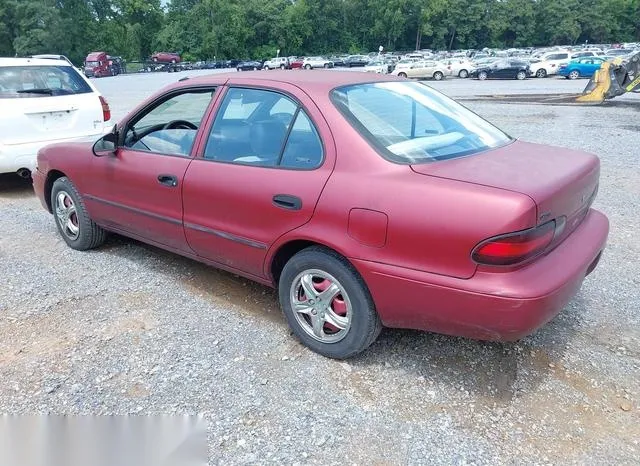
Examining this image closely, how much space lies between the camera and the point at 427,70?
39.5m

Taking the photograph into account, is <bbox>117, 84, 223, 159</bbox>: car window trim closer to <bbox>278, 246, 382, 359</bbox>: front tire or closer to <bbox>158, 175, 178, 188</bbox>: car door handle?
<bbox>158, 175, 178, 188</bbox>: car door handle

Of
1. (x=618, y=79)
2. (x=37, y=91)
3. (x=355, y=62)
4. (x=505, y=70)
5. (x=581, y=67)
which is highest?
(x=37, y=91)

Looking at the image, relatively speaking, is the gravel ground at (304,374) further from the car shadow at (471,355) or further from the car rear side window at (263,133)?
the car rear side window at (263,133)

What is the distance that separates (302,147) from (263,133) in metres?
0.36

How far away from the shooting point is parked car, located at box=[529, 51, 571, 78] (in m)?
35.6

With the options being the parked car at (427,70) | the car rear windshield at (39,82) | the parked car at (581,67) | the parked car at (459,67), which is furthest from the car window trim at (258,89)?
the parked car at (459,67)

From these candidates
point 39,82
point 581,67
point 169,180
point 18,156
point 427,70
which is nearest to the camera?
point 169,180

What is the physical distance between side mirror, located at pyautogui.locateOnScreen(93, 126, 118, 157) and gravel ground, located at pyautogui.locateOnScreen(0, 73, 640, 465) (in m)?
0.97

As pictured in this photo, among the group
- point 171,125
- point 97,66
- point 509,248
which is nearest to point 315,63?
point 97,66

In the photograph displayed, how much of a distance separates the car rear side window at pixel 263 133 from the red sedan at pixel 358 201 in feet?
0.03

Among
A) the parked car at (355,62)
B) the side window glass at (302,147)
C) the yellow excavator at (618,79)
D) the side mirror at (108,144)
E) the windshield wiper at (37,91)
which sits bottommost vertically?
the parked car at (355,62)

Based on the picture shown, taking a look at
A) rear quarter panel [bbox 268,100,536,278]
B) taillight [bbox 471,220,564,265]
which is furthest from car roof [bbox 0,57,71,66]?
taillight [bbox 471,220,564,265]

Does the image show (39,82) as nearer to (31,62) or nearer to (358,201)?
(31,62)

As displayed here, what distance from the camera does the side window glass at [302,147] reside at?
9.95 ft
